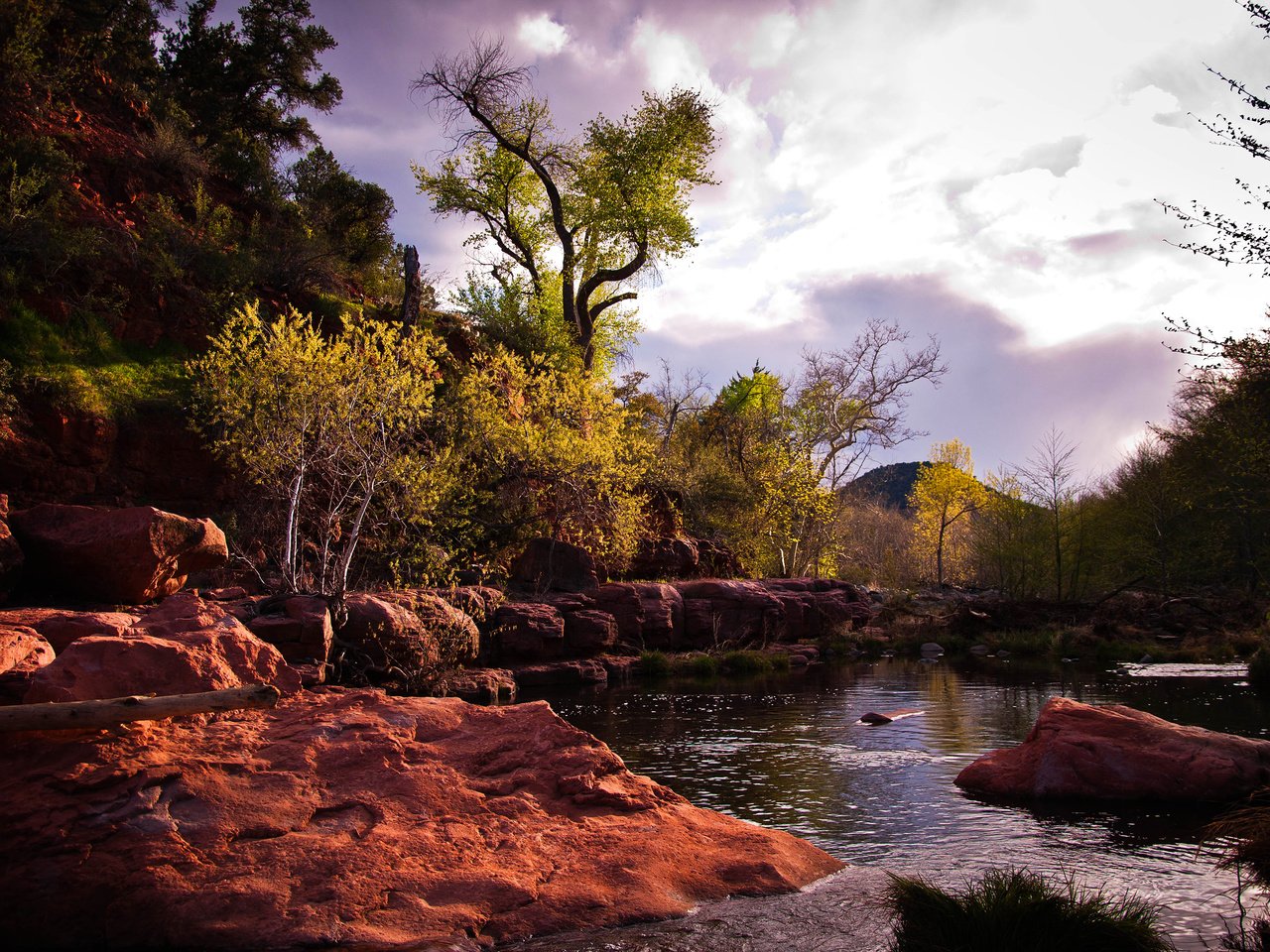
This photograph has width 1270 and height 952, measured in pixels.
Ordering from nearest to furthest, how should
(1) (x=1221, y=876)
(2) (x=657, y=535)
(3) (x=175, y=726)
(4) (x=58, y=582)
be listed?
(1) (x=1221, y=876) < (3) (x=175, y=726) < (4) (x=58, y=582) < (2) (x=657, y=535)

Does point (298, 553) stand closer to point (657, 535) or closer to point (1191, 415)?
point (657, 535)

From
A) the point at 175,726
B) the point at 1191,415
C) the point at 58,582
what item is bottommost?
the point at 175,726

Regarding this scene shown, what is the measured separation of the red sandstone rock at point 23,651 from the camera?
759 centimetres

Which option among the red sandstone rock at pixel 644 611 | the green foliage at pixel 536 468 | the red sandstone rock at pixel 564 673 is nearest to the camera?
the red sandstone rock at pixel 564 673

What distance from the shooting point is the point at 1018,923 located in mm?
4477

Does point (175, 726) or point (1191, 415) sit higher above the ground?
point (1191, 415)

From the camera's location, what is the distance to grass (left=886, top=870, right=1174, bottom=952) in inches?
174

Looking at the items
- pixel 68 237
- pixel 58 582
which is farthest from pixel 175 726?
pixel 68 237

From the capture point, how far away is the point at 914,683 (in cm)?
1978

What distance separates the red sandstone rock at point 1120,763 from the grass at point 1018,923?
4.52 metres

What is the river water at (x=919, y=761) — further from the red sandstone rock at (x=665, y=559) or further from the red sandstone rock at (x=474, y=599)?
the red sandstone rock at (x=665, y=559)

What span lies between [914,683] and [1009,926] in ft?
53.1

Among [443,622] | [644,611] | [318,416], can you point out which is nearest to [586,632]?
[644,611]

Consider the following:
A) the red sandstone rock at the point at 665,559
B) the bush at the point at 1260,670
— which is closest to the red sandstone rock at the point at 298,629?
the red sandstone rock at the point at 665,559
